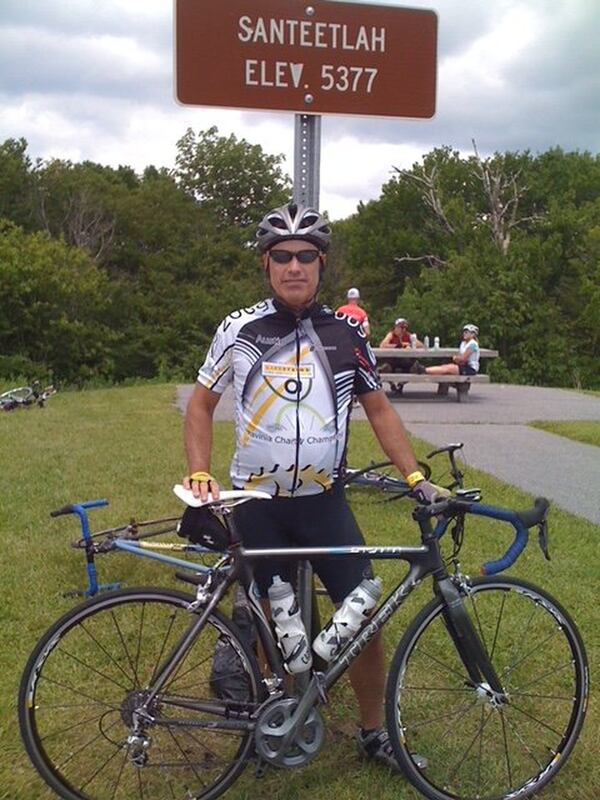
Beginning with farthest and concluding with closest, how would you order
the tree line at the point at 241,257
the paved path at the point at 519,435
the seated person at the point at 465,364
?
the tree line at the point at 241,257, the seated person at the point at 465,364, the paved path at the point at 519,435

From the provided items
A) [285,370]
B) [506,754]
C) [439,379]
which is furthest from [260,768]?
[439,379]

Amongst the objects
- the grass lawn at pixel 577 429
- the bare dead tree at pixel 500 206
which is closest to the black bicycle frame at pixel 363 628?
the grass lawn at pixel 577 429

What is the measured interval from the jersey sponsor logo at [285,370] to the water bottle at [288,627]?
0.66 metres

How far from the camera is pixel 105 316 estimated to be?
39625 mm

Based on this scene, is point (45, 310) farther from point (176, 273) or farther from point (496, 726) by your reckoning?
point (496, 726)

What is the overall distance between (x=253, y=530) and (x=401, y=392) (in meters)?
13.5

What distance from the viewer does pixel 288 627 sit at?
2771 mm

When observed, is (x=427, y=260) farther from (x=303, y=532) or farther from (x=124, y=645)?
(x=124, y=645)

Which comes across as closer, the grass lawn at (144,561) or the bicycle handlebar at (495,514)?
the bicycle handlebar at (495,514)

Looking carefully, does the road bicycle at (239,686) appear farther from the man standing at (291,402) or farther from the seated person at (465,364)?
the seated person at (465,364)

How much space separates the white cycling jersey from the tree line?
29805 millimetres

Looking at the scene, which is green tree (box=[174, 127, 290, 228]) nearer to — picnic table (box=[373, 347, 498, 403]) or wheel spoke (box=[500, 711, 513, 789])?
picnic table (box=[373, 347, 498, 403])

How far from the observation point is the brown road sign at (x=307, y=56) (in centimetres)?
305

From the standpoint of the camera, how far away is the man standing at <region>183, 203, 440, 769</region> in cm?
273
